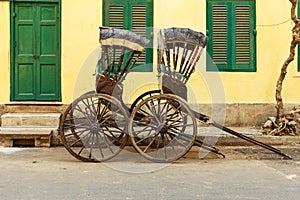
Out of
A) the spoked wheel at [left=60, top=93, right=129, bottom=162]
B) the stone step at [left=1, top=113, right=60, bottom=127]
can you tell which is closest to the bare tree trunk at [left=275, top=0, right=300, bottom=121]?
the spoked wheel at [left=60, top=93, right=129, bottom=162]

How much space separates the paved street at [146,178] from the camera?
213 inches

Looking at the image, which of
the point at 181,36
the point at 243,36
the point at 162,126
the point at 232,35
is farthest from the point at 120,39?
the point at 243,36

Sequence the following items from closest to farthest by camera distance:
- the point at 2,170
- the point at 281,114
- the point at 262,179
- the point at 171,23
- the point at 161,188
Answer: the point at 161,188 → the point at 262,179 → the point at 2,170 → the point at 281,114 → the point at 171,23

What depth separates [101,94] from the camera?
7164 mm

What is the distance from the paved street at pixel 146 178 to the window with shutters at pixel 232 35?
2.70 meters

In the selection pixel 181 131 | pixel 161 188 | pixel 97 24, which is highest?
pixel 97 24

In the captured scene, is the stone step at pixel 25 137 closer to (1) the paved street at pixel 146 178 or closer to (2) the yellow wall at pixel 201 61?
(1) the paved street at pixel 146 178

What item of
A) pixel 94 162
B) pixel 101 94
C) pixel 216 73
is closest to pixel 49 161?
pixel 94 162

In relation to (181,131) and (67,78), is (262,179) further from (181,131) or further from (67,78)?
(67,78)

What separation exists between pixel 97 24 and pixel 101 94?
303 centimetres

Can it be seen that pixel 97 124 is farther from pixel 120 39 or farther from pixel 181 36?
pixel 181 36

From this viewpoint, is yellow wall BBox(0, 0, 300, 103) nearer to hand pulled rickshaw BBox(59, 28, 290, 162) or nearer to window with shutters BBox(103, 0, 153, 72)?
window with shutters BBox(103, 0, 153, 72)

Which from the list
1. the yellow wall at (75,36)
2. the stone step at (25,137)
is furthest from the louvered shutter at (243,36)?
the stone step at (25,137)

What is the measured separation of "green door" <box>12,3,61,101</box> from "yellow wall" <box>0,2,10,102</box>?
15cm
